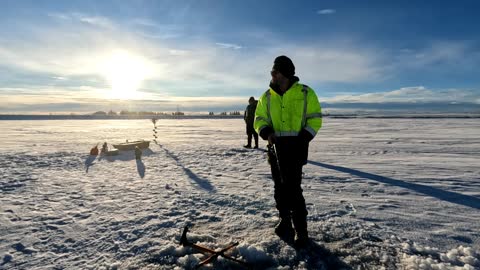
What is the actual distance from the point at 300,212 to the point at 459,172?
5.67 meters

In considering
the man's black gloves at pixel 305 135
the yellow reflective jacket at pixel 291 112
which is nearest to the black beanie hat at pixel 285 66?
the yellow reflective jacket at pixel 291 112

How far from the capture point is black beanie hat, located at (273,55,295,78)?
10.8ft

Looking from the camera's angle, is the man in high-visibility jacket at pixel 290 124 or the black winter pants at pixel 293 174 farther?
the black winter pants at pixel 293 174

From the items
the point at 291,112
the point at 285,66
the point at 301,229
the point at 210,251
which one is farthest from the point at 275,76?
the point at 210,251

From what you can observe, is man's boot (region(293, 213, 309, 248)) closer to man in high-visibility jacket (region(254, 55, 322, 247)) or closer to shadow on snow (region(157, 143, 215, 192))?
man in high-visibility jacket (region(254, 55, 322, 247))

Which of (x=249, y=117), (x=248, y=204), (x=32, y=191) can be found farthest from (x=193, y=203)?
(x=249, y=117)

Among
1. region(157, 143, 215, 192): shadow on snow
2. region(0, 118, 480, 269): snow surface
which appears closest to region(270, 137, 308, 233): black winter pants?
region(0, 118, 480, 269): snow surface

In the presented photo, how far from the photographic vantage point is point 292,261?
10.1ft

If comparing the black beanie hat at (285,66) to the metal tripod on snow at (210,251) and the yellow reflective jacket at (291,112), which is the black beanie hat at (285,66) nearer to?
the yellow reflective jacket at (291,112)

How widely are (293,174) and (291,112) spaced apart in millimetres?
748

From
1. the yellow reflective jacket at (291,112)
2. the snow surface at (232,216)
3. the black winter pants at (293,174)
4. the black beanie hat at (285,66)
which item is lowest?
the snow surface at (232,216)

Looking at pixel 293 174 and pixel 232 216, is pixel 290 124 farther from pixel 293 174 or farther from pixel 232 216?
pixel 232 216

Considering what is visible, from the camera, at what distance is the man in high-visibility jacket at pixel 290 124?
3.28m

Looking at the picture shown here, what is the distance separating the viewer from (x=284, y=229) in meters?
3.68
